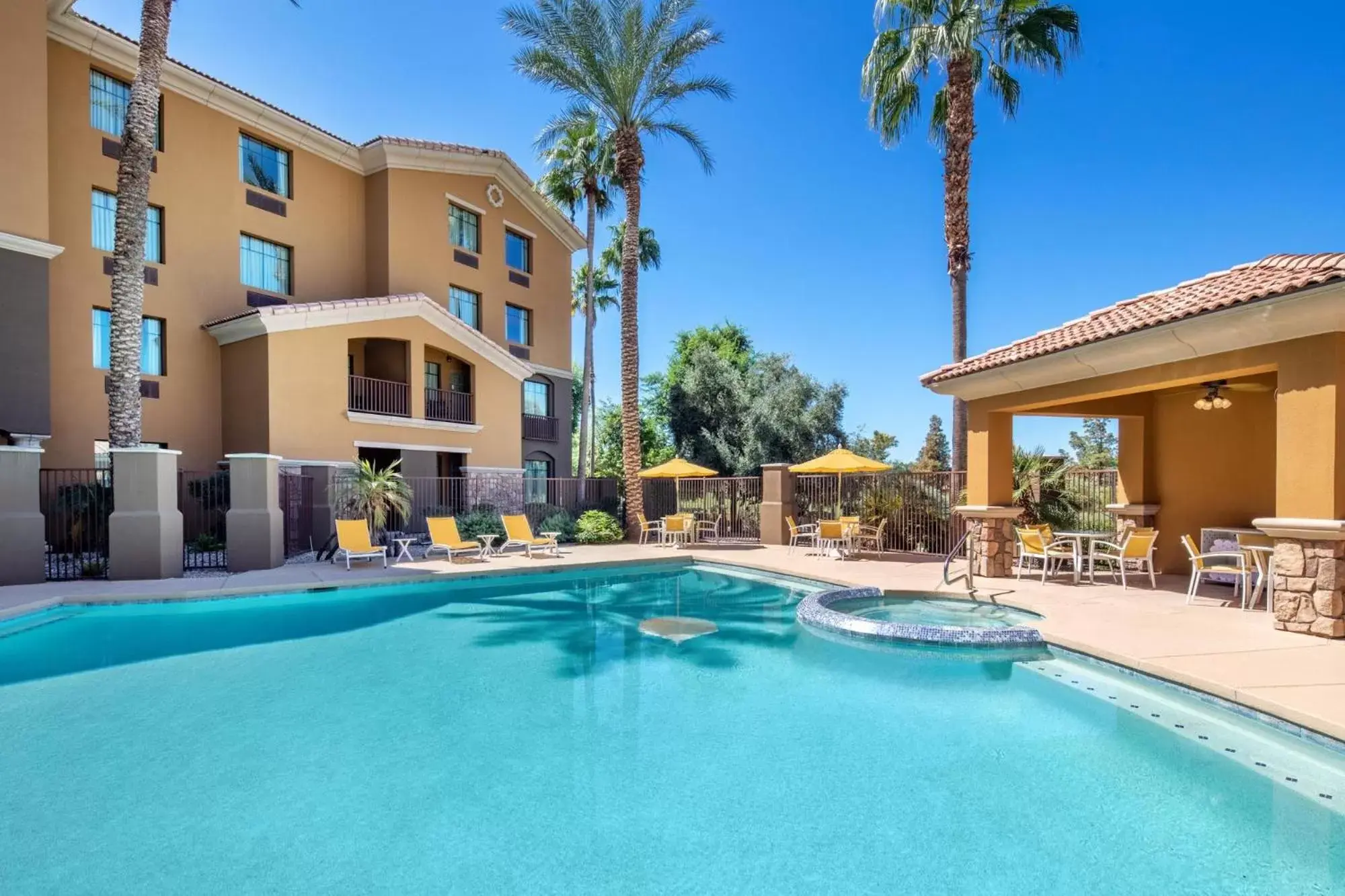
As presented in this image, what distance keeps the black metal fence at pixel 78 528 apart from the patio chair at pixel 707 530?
1291cm

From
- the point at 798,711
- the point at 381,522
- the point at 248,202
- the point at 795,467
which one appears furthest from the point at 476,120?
the point at 798,711

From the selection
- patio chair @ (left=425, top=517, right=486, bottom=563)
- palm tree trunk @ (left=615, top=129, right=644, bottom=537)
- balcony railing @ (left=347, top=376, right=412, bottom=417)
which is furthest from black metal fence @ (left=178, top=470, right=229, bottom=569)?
palm tree trunk @ (left=615, top=129, right=644, bottom=537)

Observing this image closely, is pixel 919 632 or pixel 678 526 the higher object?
pixel 678 526

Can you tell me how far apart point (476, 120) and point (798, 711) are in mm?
26815

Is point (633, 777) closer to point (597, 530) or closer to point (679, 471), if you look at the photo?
point (679, 471)

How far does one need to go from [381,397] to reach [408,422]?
1233 mm

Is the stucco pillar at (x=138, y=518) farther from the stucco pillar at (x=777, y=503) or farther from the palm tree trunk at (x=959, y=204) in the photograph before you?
the palm tree trunk at (x=959, y=204)

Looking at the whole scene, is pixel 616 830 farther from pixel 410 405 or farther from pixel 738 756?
pixel 410 405

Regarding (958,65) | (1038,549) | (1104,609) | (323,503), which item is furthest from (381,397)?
(1104,609)

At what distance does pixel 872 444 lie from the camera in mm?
29391

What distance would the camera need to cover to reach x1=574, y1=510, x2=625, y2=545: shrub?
63.5ft

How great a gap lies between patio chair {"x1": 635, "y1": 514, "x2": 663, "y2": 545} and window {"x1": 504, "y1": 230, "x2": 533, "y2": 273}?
13115 mm

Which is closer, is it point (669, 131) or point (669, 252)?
point (669, 131)

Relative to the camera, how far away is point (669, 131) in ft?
64.6
